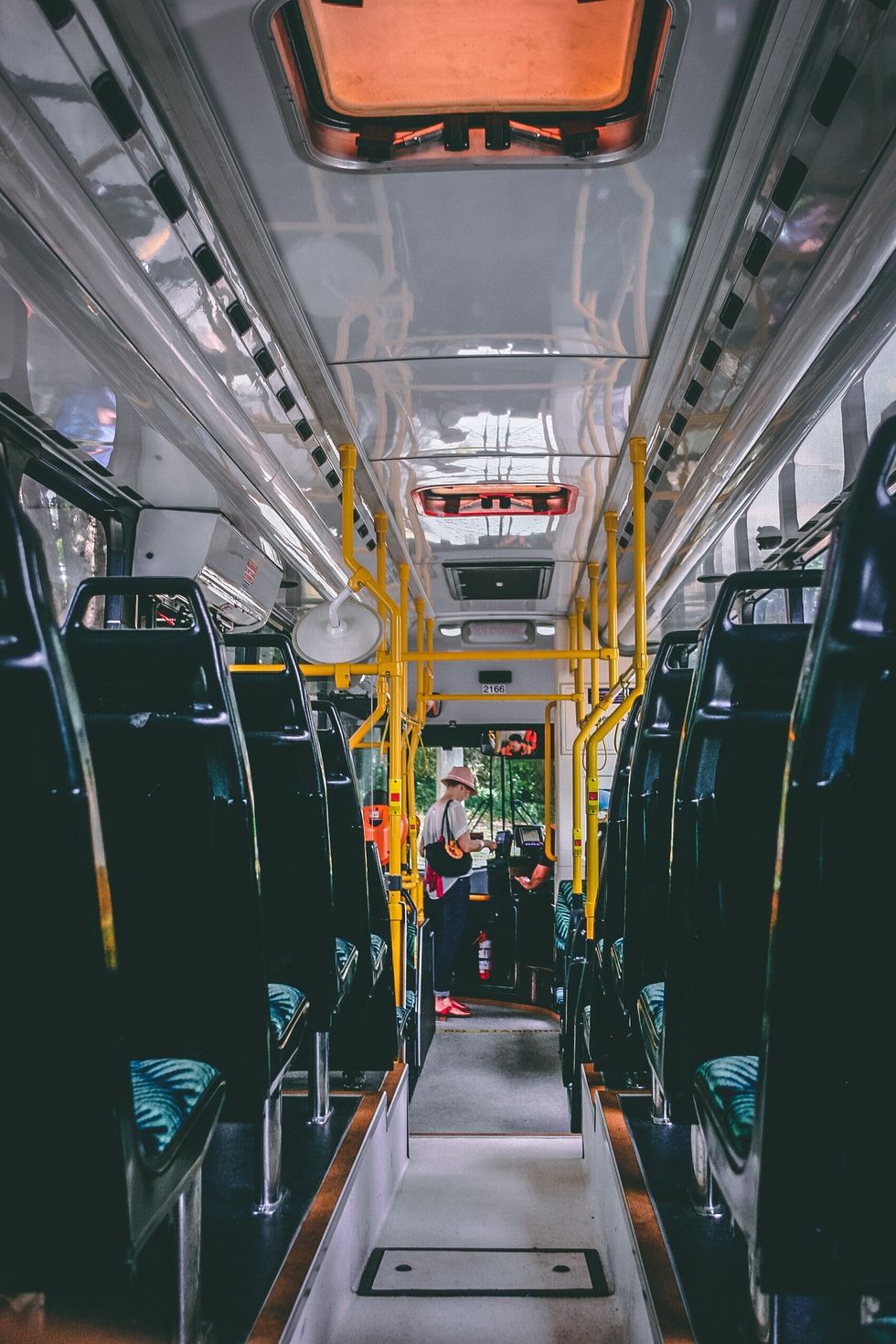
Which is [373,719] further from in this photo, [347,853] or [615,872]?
[615,872]

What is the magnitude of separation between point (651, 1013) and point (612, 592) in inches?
128

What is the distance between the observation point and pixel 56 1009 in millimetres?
988

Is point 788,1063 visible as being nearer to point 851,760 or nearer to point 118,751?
point 851,760

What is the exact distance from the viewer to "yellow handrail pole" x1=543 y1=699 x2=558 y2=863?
27.9 ft

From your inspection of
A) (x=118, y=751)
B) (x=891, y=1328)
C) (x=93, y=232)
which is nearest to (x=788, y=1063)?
(x=891, y=1328)

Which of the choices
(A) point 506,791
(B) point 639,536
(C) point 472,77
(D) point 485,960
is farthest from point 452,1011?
(C) point 472,77

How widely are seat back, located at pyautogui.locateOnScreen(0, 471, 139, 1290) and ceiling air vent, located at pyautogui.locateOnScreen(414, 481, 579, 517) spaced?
4252 mm

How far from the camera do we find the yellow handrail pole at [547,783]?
850cm

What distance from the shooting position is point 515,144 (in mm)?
2188

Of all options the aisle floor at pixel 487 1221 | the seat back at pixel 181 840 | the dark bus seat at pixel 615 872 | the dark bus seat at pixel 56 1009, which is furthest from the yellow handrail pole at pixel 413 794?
the dark bus seat at pixel 56 1009

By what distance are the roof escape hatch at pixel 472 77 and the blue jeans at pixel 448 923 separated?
611 centimetres

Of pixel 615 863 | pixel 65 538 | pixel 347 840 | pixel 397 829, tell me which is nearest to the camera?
pixel 347 840

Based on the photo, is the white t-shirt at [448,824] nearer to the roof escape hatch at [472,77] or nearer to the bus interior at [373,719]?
the bus interior at [373,719]

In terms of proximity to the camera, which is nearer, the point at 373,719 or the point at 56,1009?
the point at 56,1009
